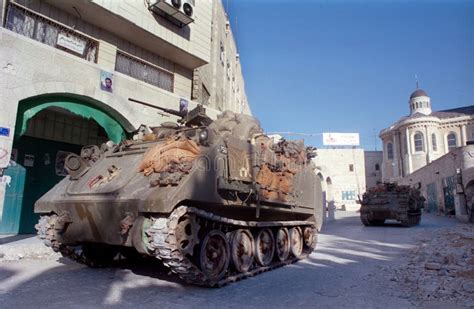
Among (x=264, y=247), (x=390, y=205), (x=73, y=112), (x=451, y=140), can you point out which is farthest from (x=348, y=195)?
(x=264, y=247)

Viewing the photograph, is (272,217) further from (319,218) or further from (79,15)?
(79,15)

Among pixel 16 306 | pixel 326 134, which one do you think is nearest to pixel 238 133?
pixel 16 306

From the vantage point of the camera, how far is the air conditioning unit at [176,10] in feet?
41.0

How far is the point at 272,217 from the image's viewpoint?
7648mm

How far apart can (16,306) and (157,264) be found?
10.7 feet

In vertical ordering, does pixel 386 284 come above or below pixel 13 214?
below

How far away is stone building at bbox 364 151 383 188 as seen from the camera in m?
55.6

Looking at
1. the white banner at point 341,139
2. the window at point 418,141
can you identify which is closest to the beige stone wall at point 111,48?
the window at point 418,141

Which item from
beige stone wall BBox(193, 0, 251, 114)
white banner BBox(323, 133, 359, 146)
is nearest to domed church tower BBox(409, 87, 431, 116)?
white banner BBox(323, 133, 359, 146)

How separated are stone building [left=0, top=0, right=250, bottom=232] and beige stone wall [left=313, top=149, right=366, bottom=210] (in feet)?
134

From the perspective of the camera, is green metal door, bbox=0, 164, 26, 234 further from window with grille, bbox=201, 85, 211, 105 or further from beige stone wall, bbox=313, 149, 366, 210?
beige stone wall, bbox=313, 149, 366, 210

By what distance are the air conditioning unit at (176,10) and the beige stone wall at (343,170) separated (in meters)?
40.9

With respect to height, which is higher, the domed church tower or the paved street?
the domed church tower

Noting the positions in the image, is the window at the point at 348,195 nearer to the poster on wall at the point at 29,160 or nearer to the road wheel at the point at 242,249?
the poster on wall at the point at 29,160
